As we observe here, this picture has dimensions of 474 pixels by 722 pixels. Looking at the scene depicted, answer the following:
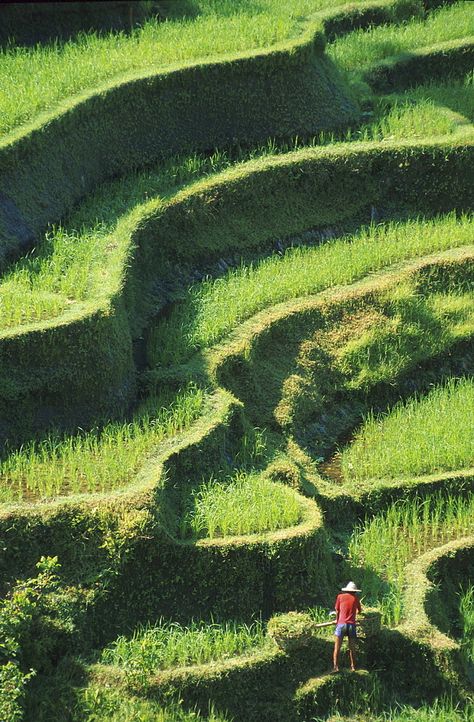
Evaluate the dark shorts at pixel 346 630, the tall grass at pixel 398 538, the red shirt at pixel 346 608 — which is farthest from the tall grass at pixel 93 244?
the dark shorts at pixel 346 630

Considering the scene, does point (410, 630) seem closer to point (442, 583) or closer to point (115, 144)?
point (442, 583)

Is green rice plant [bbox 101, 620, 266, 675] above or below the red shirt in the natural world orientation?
below

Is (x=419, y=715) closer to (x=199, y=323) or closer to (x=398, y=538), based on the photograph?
(x=398, y=538)

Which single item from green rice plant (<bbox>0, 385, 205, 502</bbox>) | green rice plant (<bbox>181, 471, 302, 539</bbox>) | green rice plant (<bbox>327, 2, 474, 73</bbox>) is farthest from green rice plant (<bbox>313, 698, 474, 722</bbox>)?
green rice plant (<bbox>327, 2, 474, 73</bbox>)

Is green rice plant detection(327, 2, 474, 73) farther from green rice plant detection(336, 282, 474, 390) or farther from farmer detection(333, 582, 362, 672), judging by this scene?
farmer detection(333, 582, 362, 672)

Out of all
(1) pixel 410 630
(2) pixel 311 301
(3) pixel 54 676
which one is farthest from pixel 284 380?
(3) pixel 54 676

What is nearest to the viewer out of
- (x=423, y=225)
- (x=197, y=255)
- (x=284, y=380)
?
(x=284, y=380)
